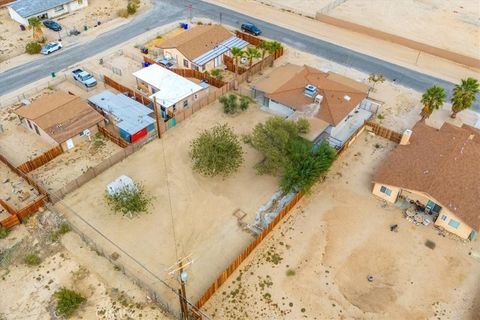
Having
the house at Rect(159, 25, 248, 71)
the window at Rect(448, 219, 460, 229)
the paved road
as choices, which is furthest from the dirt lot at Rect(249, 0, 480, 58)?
the window at Rect(448, 219, 460, 229)

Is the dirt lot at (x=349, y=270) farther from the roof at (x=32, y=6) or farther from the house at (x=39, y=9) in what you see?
the roof at (x=32, y=6)

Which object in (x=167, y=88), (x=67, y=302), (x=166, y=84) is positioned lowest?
(x=67, y=302)

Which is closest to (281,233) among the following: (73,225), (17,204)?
(73,225)

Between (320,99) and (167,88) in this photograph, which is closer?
(320,99)

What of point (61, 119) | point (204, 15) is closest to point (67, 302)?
point (61, 119)

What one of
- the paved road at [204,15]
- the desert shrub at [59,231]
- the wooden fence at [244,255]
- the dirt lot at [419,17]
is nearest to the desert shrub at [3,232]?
the desert shrub at [59,231]

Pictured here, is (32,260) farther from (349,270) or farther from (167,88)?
(349,270)
